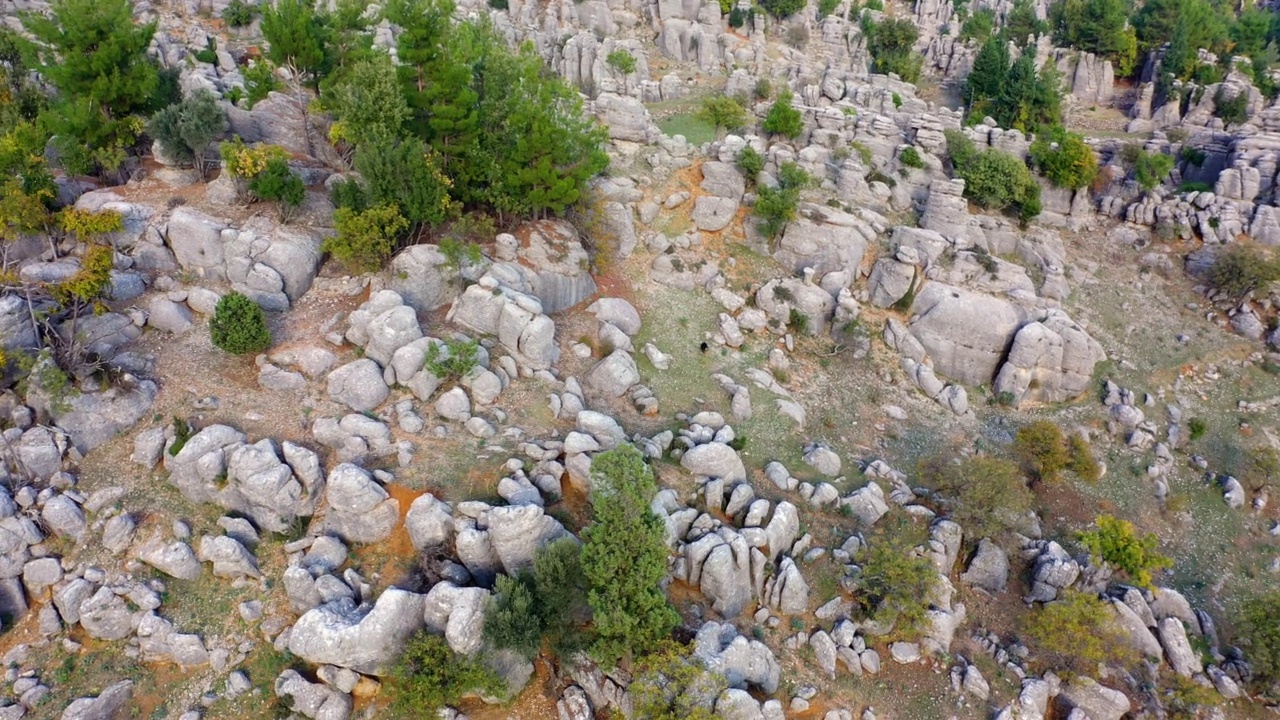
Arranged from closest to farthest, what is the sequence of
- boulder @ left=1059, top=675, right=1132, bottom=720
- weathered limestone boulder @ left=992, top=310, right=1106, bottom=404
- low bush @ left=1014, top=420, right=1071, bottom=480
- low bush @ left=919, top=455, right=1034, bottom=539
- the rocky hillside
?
1. the rocky hillside
2. boulder @ left=1059, top=675, right=1132, bottom=720
3. low bush @ left=919, top=455, right=1034, bottom=539
4. low bush @ left=1014, top=420, right=1071, bottom=480
5. weathered limestone boulder @ left=992, top=310, right=1106, bottom=404

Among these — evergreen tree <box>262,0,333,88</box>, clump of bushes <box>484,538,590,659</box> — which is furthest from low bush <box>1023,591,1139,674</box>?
evergreen tree <box>262,0,333,88</box>

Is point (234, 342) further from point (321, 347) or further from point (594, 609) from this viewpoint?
point (594, 609)

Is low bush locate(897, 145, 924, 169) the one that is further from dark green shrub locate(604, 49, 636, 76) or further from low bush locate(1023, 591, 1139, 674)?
low bush locate(1023, 591, 1139, 674)

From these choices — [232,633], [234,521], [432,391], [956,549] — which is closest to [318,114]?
[432,391]

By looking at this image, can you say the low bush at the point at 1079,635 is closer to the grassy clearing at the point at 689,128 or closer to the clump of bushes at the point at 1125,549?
the clump of bushes at the point at 1125,549

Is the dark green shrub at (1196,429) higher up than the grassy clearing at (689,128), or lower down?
lower down

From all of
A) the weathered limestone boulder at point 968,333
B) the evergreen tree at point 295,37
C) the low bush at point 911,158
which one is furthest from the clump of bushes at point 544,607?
the low bush at point 911,158
